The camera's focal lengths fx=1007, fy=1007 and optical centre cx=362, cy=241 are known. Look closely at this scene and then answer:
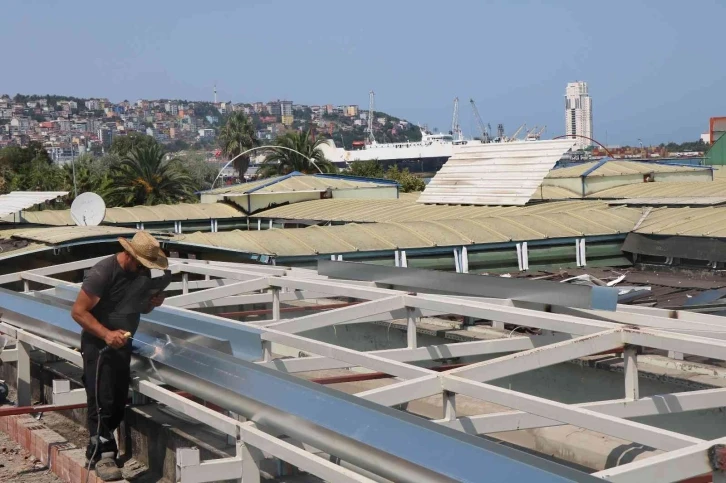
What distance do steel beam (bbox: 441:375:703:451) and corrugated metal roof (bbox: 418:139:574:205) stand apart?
2341cm

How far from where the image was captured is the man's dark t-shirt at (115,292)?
7505mm

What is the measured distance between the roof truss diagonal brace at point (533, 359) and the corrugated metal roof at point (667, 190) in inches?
812

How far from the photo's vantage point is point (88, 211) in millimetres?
26125

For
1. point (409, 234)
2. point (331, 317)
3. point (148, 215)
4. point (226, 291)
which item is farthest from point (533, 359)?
point (148, 215)

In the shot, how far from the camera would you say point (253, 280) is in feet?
36.0

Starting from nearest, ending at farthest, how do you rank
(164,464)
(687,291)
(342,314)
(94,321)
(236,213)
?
1. (94,321)
2. (164,464)
3. (342,314)
4. (687,291)
5. (236,213)

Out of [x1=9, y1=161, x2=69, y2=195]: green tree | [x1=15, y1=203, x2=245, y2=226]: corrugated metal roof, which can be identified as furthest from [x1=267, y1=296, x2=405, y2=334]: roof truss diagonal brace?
[x1=9, y1=161, x2=69, y2=195]: green tree

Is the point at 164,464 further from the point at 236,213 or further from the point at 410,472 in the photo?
the point at 236,213

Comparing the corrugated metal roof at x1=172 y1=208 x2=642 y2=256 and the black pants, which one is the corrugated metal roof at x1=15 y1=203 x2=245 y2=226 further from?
the black pants

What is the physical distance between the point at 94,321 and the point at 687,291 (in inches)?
441

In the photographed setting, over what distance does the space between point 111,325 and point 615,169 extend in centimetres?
3477

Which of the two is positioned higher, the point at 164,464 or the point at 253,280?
the point at 253,280

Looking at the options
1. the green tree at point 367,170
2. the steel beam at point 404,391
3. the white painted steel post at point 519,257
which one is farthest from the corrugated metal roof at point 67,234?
the green tree at point 367,170

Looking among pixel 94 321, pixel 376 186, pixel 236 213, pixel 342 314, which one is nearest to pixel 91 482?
pixel 94 321
